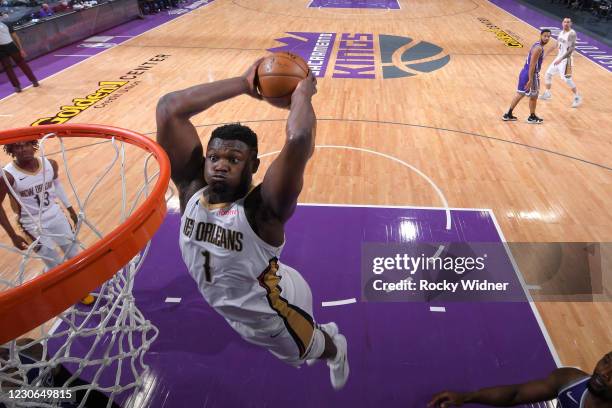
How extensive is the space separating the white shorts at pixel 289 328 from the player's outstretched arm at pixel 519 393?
85 cm

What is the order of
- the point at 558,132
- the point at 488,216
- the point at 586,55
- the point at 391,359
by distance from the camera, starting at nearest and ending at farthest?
the point at 391,359
the point at 488,216
the point at 558,132
the point at 586,55

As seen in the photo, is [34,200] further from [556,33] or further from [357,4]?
[357,4]

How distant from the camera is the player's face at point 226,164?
2.07 m

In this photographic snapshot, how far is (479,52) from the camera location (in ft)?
38.4

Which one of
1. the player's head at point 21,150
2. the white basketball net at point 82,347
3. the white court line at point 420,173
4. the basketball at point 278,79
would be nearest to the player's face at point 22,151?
the player's head at point 21,150

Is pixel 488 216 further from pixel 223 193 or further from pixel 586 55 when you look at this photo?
pixel 586 55

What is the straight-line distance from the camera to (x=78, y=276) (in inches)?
59.2

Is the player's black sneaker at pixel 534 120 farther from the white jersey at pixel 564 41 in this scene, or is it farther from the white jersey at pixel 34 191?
the white jersey at pixel 34 191

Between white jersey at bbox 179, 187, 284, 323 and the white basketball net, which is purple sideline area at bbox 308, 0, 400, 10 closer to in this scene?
the white basketball net

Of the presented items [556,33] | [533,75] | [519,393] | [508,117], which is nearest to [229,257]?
[519,393]

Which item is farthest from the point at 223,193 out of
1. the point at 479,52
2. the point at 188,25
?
the point at 188,25

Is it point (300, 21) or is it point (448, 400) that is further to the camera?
point (300, 21)

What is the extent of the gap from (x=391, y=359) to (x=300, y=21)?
1431 centimetres

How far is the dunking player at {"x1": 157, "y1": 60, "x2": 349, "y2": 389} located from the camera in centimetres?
195
